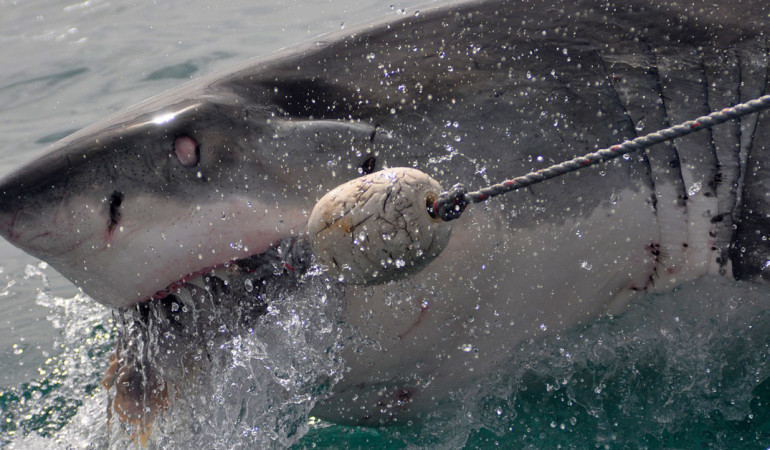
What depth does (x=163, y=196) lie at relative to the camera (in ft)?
4.41

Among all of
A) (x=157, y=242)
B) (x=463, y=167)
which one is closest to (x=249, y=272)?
(x=157, y=242)

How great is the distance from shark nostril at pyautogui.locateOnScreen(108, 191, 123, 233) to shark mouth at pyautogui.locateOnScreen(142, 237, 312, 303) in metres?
0.14

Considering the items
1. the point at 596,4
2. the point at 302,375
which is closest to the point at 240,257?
the point at 302,375

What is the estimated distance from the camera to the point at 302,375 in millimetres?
1563

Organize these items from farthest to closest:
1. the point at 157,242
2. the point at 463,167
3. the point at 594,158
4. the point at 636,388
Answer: the point at 636,388, the point at 463,167, the point at 157,242, the point at 594,158

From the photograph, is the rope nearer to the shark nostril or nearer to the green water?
the shark nostril

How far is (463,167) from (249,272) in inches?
17.4

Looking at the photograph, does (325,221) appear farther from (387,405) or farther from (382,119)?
(387,405)

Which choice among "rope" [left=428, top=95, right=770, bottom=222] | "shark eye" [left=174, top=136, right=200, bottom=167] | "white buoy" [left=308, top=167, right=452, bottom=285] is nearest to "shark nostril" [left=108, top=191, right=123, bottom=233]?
"shark eye" [left=174, top=136, right=200, bottom=167]

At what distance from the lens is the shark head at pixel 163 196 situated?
4.35ft

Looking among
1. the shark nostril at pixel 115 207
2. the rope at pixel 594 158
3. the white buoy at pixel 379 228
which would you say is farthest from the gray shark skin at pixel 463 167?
the rope at pixel 594 158

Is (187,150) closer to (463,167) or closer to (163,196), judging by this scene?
(163,196)

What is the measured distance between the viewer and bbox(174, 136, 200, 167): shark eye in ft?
4.55

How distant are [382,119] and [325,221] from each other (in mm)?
334
